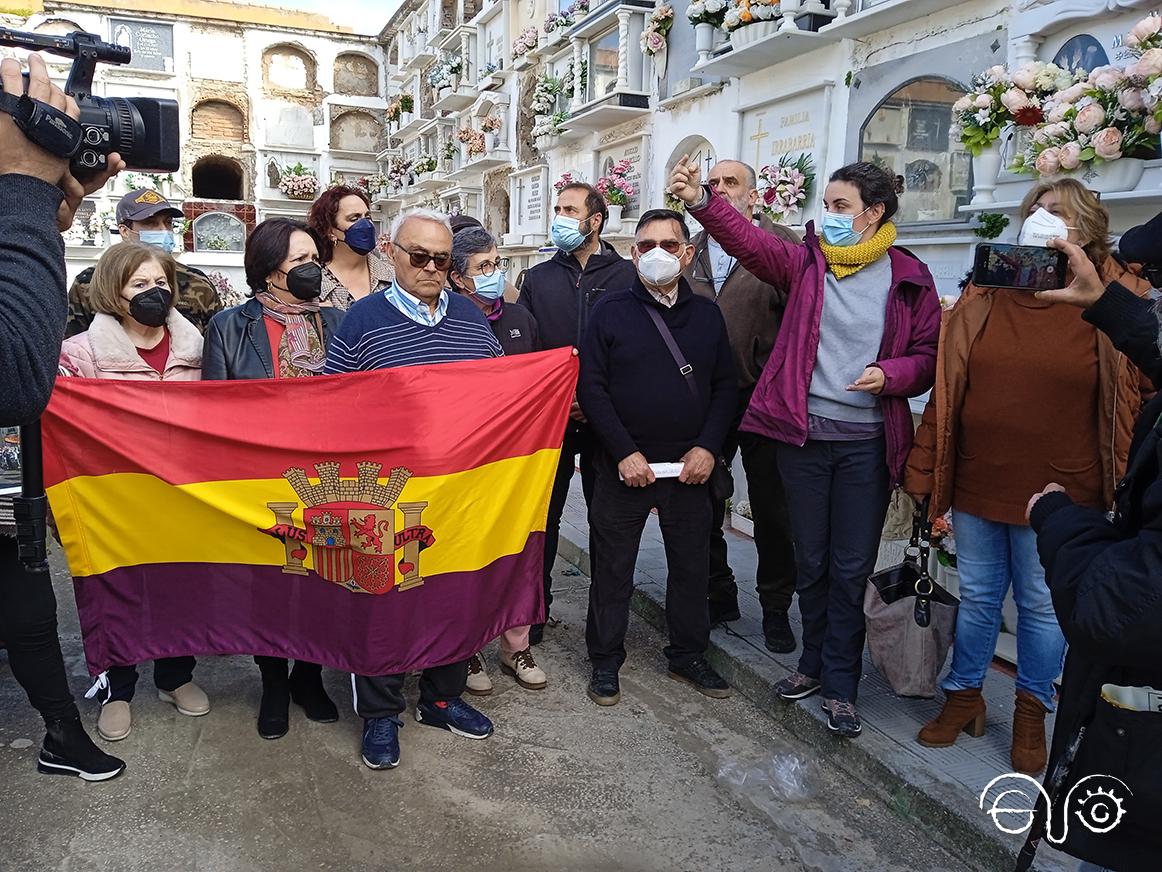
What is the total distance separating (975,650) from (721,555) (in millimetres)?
1525

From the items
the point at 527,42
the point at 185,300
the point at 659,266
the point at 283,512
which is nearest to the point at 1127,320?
the point at 659,266

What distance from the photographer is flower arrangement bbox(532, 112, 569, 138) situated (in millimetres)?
12695

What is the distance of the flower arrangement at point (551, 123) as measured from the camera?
41.7 feet

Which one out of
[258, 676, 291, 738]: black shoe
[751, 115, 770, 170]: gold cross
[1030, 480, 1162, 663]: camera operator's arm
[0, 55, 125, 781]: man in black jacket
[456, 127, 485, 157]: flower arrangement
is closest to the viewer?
[0, 55, 125, 781]: man in black jacket

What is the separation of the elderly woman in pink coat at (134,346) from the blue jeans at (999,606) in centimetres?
301

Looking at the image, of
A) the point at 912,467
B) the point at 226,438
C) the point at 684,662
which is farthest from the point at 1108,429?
the point at 226,438

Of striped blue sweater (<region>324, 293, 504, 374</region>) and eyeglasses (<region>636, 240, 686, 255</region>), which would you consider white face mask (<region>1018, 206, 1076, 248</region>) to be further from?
striped blue sweater (<region>324, 293, 504, 374</region>)

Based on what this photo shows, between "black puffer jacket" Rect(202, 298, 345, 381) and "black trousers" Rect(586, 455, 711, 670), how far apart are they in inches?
53.8

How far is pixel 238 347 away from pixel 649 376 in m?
1.65

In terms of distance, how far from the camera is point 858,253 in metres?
3.40

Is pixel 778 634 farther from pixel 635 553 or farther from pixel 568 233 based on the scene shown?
pixel 568 233

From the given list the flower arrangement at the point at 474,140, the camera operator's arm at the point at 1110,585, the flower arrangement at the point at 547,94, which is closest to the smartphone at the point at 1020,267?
the camera operator's arm at the point at 1110,585

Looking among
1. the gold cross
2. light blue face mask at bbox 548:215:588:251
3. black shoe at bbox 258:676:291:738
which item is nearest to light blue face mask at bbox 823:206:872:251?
light blue face mask at bbox 548:215:588:251

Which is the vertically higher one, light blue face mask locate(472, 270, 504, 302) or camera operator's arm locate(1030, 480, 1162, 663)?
light blue face mask locate(472, 270, 504, 302)
